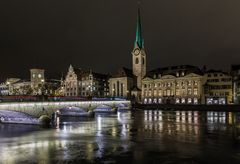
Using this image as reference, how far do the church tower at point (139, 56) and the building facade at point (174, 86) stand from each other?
9236mm

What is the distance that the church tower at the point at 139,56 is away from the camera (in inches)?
6324

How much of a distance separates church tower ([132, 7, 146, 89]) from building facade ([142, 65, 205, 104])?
9236 millimetres

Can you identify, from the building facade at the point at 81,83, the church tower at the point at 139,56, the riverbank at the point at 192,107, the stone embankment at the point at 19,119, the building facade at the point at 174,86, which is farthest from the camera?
the church tower at the point at 139,56

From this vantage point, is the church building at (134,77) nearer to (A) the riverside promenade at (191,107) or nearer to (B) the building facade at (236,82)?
(A) the riverside promenade at (191,107)

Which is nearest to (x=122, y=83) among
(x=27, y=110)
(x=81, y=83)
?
(x=81, y=83)

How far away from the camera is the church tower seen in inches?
6324

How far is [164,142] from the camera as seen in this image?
3728cm

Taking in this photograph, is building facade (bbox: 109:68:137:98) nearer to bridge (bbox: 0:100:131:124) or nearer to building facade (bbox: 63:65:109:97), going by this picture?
building facade (bbox: 63:65:109:97)

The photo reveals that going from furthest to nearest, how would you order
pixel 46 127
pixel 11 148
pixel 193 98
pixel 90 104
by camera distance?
1. pixel 193 98
2. pixel 90 104
3. pixel 46 127
4. pixel 11 148

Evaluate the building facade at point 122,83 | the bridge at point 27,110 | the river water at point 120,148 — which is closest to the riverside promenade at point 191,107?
the building facade at point 122,83

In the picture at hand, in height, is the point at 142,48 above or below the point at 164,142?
above

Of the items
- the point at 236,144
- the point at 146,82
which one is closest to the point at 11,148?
the point at 236,144

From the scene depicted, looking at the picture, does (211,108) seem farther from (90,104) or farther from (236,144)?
(236,144)

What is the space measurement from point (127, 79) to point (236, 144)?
4688 inches
